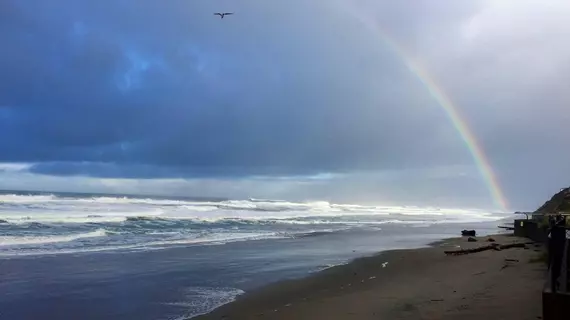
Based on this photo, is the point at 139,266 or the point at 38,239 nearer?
the point at 139,266

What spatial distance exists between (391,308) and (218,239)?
16.6m

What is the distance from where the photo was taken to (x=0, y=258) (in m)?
16.8

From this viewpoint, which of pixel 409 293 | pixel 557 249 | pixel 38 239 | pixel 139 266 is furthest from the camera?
pixel 38 239

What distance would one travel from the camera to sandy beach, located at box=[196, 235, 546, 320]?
8.98 meters

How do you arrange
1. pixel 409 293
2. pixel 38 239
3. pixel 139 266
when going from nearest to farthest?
pixel 409 293 → pixel 139 266 → pixel 38 239

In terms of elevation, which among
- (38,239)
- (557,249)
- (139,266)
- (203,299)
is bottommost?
(203,299)

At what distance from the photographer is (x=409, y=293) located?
1115 centimetres

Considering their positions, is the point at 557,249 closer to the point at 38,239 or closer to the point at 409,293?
the point at 409,293

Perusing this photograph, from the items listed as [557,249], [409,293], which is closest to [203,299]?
[409,293]

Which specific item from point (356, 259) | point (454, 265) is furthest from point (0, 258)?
point (454, 265)

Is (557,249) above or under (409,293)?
above

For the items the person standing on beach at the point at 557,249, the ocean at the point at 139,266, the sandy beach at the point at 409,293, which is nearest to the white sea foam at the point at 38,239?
the ocean at the point at 139,266

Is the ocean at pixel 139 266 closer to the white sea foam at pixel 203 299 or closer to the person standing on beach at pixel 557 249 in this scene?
the white sea foam at pixel 203 299

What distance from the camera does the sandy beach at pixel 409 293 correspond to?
29.5 feet
